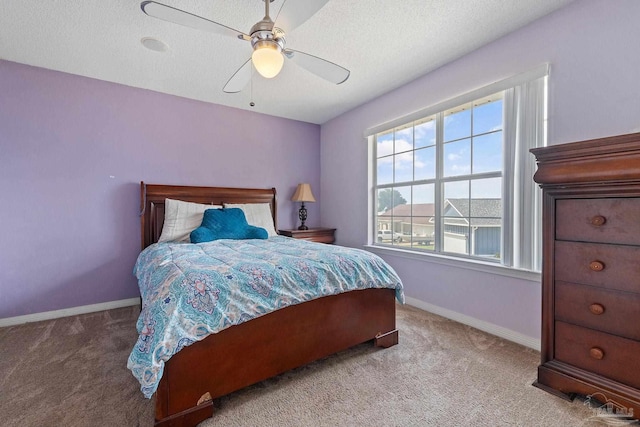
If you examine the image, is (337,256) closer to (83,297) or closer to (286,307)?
(286,307)

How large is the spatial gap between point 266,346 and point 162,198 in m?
2.42

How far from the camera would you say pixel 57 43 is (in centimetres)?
241

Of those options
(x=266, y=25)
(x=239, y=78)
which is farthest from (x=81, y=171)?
(x=266, y=25)

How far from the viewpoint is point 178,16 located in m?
1.55

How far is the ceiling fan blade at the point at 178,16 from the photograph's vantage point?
1455 millimetres

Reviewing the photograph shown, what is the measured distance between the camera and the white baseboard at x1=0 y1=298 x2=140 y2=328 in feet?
9.02

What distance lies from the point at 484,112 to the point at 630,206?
1495 millimetres

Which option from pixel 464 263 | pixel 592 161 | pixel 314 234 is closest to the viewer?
pixel 592 161

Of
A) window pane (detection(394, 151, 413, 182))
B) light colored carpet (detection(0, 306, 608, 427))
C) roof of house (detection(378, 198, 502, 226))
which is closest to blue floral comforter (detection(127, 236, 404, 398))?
light colored carpet (detection(0, 306, 608, 427))

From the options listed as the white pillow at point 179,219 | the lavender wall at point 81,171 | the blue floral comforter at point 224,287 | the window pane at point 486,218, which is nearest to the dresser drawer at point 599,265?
the window pane at point 486,218

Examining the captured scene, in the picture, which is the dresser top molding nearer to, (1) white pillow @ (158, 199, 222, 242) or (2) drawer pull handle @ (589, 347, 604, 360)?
(2) drawer pull handle @ (589, 347, 604, 360)

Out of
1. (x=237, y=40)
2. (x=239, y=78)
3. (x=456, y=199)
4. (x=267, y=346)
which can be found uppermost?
(x=237, y=40)

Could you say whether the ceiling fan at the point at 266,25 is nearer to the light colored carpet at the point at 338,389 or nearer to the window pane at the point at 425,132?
the window pane at the point at 425,132

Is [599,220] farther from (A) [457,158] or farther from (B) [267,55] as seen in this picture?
(B) [267,55]
